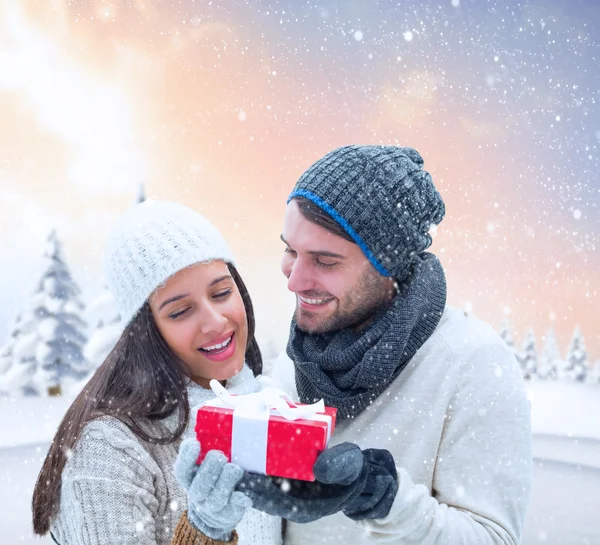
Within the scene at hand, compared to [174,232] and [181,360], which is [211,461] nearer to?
[181,360]

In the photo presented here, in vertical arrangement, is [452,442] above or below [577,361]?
above

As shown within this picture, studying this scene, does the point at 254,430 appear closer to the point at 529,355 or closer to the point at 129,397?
the point at 129,397

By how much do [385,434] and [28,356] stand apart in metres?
8.90

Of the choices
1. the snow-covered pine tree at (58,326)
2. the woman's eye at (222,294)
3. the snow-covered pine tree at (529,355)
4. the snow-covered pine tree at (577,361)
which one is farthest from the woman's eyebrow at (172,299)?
the snow-covered pine tree at (577,361)

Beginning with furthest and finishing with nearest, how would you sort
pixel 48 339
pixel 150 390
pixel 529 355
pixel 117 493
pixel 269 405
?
pixel 529 355 < pixel 48 339 < pixel 150 390 < pixel 117 493 < pixel 269 405

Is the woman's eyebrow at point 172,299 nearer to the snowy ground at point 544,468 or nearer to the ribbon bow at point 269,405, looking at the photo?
the ribbon bow at point 269,405

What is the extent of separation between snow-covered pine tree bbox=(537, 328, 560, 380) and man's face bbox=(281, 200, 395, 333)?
45.2 feet

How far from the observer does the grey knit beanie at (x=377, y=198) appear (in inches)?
88.3

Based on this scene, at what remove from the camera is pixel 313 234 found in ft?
7.58

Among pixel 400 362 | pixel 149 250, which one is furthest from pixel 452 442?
pixel 149 250

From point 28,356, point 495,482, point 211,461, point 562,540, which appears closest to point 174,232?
point 211,461

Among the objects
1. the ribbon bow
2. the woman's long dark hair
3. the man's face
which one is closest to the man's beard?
the man's face

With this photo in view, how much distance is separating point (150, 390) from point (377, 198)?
1126 millimetres

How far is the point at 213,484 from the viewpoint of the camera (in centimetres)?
147
